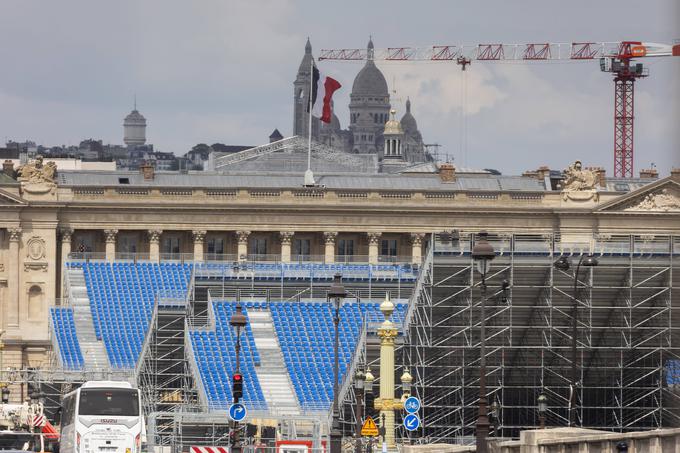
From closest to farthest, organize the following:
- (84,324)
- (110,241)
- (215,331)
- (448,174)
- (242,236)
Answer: (215,331) → (84,324) → (110,241) → (242,236) → (448,174)

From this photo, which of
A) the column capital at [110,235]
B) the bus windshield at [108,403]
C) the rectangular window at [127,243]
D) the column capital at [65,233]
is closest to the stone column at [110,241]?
the column capital at [110,235]

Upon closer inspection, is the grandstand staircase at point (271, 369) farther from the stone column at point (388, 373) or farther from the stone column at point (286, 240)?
the stone column at point (286, 240)

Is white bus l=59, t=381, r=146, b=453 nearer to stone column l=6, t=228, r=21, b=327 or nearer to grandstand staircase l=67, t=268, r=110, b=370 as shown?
grandstand staircase l=67, t=268, r=110, b=370

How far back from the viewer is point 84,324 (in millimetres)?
150625

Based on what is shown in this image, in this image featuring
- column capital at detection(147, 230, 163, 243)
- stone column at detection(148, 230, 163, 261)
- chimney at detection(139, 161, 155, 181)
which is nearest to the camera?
stone column at detection(148, 230, 163, 261)

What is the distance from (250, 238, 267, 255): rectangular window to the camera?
594 feet

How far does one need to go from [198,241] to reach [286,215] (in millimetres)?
5723

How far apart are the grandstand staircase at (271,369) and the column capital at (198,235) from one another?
45836mm

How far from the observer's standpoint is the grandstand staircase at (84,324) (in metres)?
143

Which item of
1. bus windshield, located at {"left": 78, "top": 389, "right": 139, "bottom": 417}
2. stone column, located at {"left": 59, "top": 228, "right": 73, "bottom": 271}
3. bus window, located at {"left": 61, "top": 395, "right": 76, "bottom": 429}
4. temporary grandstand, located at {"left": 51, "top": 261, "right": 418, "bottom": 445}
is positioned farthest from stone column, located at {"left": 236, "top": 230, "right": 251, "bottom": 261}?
bus windshield, located at {"left": 78, "top": 389, "right": 139, "bottom": 417}

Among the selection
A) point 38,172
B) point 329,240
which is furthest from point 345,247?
point 38,172

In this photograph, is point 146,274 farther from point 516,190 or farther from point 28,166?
point 516,190

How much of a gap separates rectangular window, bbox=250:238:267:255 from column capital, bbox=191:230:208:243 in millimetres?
3192

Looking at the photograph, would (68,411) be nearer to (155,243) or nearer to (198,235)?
(155,243)
